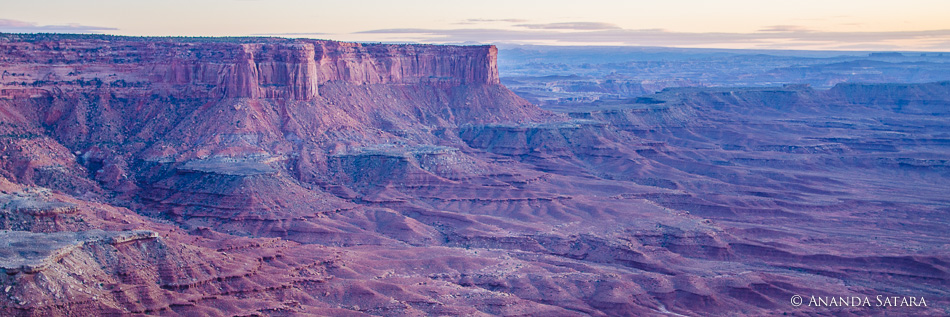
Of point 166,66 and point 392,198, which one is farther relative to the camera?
point 166,66

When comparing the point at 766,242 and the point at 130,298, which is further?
the point at 766,242

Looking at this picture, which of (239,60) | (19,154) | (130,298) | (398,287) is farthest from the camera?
(239,60)

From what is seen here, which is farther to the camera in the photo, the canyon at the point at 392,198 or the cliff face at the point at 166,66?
the cliff face at the point at 166,66

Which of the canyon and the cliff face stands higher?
the cliff face

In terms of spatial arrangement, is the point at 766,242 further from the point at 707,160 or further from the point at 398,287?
the point at 707,160

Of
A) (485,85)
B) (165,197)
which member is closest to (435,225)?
(165,197)

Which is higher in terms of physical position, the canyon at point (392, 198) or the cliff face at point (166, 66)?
the cliff face at point (166, 66)

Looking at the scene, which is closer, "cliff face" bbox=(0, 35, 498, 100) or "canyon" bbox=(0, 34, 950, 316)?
"canyon" bbox=(0, 34, 950, 316)

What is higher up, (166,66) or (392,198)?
(166,66)
